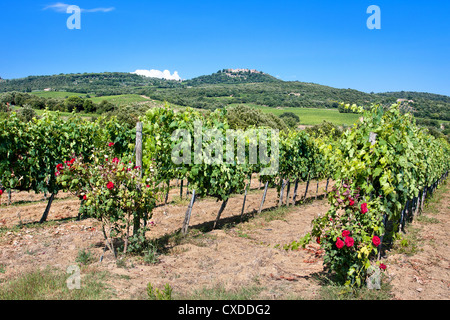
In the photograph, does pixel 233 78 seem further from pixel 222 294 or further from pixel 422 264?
pixel 222 294

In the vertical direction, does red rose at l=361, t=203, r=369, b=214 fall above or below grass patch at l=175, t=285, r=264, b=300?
above

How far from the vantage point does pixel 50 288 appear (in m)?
4.19

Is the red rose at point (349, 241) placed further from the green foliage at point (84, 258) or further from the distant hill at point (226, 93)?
the distant hill at point (226, 93)

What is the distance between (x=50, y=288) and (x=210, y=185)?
168 inches

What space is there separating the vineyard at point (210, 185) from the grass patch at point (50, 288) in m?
0.86

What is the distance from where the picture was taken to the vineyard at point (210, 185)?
452 centimetres

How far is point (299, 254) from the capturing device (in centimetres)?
659

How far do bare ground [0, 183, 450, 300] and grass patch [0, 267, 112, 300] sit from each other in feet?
0.80

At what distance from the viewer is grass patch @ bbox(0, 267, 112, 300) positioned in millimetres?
3961

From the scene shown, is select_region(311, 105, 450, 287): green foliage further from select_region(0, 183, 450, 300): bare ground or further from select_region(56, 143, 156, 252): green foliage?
select_region(56, 143, 156, 252): green foliage

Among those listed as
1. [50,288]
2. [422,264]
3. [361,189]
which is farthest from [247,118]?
[50,288]

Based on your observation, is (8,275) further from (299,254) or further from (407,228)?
(407,228)

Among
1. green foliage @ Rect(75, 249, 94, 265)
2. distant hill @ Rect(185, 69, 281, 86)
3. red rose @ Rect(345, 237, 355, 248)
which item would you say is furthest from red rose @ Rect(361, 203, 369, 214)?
distant hill @ Rect(185, 69, 281, 86)
